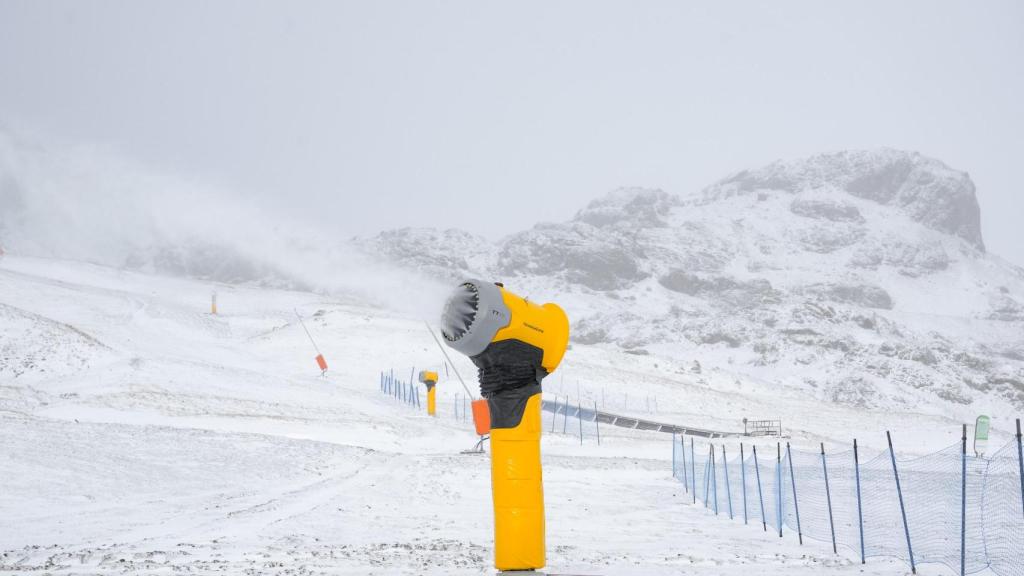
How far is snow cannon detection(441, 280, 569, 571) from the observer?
253 inches

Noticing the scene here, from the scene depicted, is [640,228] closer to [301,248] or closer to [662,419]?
[301,248]

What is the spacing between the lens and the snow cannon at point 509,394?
6418 millimetres

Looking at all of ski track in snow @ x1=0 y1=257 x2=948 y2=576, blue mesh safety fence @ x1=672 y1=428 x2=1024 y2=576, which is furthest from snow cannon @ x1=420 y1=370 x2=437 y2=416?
blue mesh safety fence @ x1=672 y1=428 x2=1024 y2=576

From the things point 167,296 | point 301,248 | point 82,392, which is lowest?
point 82,392

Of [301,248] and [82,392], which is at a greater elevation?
[301,248]

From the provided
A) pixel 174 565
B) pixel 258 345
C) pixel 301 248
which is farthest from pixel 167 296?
pixel 174 565

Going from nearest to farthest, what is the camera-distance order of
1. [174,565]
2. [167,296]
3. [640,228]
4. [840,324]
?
[174,565] → [167,296] → [840,324] → [640,228]

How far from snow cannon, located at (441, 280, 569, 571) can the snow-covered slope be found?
72.5 metres

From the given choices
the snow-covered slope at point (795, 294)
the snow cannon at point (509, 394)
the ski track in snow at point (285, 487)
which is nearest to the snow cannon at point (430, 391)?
the ski track in snow at point (285, 487)

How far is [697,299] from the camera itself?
147 m

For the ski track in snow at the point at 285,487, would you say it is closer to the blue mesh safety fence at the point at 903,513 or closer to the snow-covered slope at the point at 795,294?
the blue mesh safety fence at the point at 903,513

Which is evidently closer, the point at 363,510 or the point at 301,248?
the point at 363,510

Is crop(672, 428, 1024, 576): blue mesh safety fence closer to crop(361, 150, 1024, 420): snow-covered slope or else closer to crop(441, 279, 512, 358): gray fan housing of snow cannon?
crop(441, 279, 512, 358): gray fan housing of snow cannon

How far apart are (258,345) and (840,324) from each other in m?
81.4
